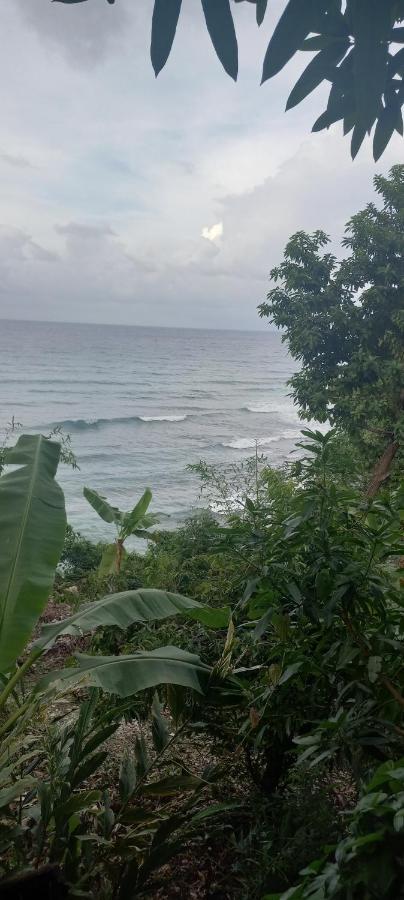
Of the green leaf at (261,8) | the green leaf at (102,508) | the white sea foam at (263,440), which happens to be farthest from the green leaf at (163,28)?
the white sea foam at (263,440)

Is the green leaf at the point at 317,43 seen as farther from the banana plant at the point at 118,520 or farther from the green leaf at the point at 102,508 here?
the green leaf at the point at 102,508

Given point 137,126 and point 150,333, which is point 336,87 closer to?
point 137,126

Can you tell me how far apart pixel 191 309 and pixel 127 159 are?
5.71m

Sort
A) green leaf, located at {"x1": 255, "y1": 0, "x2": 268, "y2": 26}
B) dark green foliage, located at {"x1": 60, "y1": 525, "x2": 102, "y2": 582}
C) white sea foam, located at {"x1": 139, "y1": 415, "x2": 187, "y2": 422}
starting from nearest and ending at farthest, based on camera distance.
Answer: green leaf, located at {"x1": 255, "y1": 0, "x2": 268, "y2": 26}
dark green foliage, located at {"x1": 60, "y1": 525, "x2": 102, "y2": 582}
white sea foam, located at {"x1": 139, "y1": 415, "x2": 187, "y2": 422}

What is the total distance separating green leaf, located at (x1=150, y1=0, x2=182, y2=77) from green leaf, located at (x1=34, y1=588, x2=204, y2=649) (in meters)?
0.99

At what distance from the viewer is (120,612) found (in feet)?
4.12

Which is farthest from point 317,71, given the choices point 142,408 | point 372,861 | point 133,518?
point 142,408

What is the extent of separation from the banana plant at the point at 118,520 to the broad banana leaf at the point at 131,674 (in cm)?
128

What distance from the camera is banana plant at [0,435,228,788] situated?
112 cm

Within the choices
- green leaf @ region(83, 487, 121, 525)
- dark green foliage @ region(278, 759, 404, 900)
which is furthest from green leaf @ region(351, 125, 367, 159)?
green leaf @ region(83, 487, 121, 525)

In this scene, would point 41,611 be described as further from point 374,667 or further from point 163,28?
point 163,28

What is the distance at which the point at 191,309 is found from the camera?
8.36 m

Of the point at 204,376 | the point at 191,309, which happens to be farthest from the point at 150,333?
the point at 191,309

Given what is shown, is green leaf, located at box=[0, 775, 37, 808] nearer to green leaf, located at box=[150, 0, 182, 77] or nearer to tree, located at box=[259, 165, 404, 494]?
green leaf, located at box=[150, 0, 182, 77]
